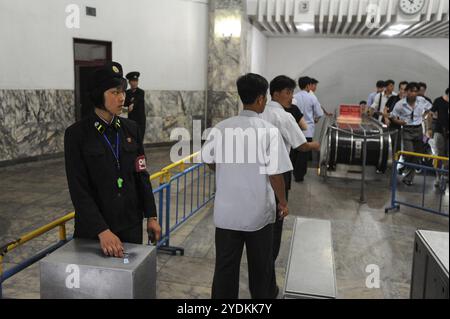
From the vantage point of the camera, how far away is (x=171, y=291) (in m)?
3.52

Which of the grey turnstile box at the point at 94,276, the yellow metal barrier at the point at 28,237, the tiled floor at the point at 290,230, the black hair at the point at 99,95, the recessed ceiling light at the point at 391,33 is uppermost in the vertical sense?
the recessed ceiling light at the point at 391,33

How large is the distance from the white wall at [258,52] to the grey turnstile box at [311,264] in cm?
1038

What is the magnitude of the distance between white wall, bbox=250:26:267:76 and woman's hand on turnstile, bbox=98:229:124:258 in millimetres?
11405

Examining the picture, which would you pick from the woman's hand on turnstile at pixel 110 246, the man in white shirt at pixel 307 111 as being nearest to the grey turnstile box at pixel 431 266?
the woman's hand on turnstile at pixel 110 246

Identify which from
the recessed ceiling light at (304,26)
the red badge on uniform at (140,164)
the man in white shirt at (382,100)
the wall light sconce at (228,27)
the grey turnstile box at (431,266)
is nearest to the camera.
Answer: the grey turnstile box at (431,266)

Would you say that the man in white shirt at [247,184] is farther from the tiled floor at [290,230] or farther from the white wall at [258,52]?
the white wall at [258,52]

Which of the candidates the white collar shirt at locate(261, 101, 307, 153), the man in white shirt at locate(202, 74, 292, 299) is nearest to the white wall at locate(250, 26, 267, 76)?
the white collar shirt at locate(261, 101, 307, 153)

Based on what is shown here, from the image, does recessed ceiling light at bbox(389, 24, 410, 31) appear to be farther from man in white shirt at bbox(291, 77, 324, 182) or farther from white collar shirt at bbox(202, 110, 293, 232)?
white collar shirt at bbox(202, 110, 293, 232)

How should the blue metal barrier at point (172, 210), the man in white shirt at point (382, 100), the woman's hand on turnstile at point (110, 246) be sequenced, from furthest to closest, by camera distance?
the man in white shirt at point (382, 100) < the blue metal barrier at point (172, 210) < the woman's hand on turnstile at point (110, 246)

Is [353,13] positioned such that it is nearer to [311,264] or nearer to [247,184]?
[247,184]

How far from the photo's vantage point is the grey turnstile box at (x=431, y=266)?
156 cm

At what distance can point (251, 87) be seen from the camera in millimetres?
2627

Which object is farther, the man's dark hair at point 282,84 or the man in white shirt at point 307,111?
the man in white shirt at point 307,111
